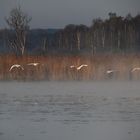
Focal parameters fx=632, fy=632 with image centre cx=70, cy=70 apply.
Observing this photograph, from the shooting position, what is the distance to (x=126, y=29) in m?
44.3

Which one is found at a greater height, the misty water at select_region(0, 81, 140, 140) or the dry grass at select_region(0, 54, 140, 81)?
the dry grass at select_region(0, 54, 140, 81)

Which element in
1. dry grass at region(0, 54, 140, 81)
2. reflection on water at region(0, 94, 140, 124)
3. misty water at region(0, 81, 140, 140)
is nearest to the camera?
misty water at region(0, 81, 140, 140)

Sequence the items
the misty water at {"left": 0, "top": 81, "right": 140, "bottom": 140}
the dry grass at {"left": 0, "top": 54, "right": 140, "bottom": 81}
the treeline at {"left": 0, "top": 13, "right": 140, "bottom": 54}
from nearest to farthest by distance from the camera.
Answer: the misty water at {"left": 0, "top": 81, "right": 140, "bottom": 140} < the dry grass at {"left": 0, "top": 54, "right": 140, "bottom": 81} < the treeline at {"left": 0, "top": 13, "right": 140, "bottom": 54}

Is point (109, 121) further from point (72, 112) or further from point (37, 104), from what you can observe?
point (37, 104)

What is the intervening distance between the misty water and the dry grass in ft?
6.19

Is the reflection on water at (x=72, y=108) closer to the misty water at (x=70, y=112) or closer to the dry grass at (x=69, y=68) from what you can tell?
the misty water at (x=70, y=112)

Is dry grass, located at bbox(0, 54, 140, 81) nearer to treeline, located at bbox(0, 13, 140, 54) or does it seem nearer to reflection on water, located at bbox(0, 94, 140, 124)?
reflection on water, located at bbox(0, 94, 140, 124)

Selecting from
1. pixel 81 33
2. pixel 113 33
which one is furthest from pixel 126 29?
pixel 81 33

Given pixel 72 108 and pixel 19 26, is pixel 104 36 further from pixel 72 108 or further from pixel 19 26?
pixel 72 108

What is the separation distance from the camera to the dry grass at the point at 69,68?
53.7 feet

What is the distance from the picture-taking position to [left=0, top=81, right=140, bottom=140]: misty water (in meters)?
7.68

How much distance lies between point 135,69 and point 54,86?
3.09 meters

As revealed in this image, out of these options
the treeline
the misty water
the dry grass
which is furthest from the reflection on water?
the treeline

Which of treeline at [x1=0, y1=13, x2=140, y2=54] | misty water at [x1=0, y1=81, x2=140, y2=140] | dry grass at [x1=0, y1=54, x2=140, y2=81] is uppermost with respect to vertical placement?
treeline at [x1=0, y1=13, x2=140, y2=54]
